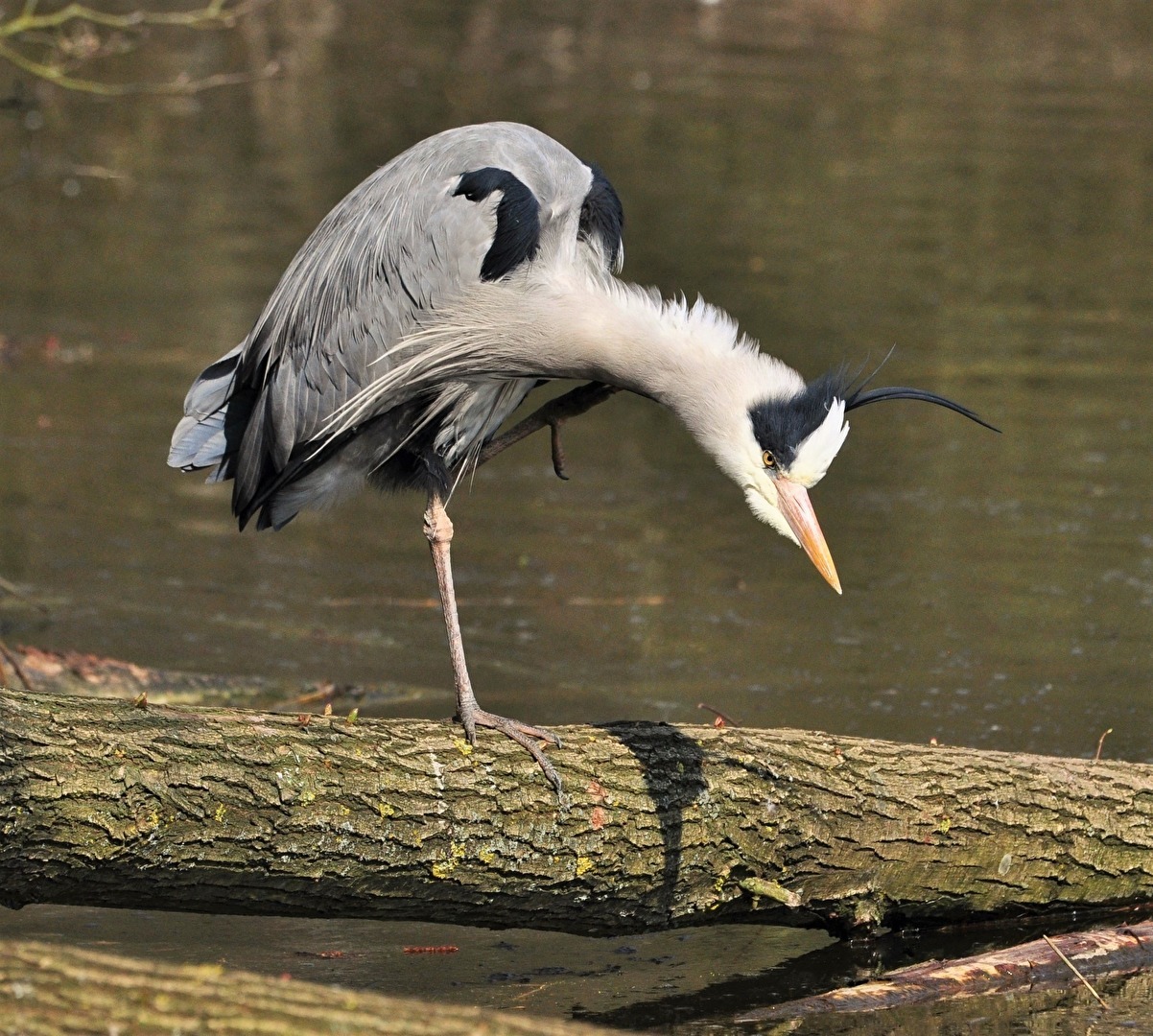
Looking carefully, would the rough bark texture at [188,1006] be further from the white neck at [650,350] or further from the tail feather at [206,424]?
the tail feather at [206,424]

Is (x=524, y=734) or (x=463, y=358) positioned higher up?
(x=463, y=358)

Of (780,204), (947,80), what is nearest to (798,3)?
(947,80)

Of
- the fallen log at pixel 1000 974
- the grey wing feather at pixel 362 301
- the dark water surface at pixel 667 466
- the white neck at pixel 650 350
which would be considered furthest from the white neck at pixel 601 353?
the dark water surface at pixel 667 466

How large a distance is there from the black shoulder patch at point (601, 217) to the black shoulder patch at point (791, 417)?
3.78 ft

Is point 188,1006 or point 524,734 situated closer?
point 188,1006

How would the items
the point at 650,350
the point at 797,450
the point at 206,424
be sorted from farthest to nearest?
the point at 206,424 → the point at 650,350 → the point at 797,450

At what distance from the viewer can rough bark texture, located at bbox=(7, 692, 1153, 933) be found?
405cm

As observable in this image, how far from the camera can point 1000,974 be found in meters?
4.70

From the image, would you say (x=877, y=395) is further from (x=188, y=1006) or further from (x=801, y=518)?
(x=188, y=1006)

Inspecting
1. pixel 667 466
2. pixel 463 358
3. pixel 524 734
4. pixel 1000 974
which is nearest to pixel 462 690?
pixel 524 734

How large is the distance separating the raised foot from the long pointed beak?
0.84 m

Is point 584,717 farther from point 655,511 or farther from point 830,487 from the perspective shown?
point 830,487

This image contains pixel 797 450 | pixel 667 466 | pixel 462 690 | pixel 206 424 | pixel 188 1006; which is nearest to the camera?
pixel 188 1006

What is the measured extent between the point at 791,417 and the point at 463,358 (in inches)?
41.7
